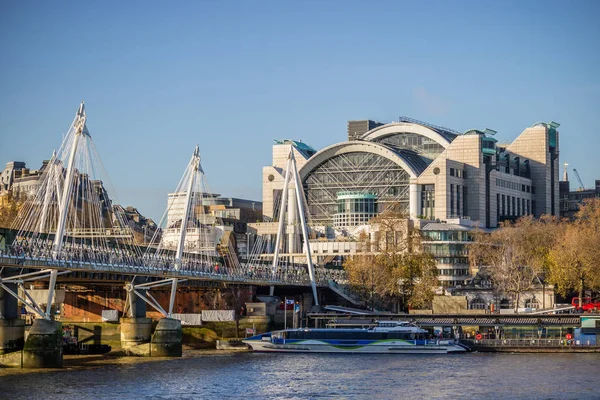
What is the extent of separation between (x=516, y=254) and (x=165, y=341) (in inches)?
2424

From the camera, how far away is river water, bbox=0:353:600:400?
71125 mm

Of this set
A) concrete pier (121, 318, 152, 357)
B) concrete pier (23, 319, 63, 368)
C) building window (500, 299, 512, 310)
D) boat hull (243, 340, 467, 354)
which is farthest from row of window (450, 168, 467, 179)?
concrete pier (23, 319, 63, 368)

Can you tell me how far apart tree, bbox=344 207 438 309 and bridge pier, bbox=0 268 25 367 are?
57.5m

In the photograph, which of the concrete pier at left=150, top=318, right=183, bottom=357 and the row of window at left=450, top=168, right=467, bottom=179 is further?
Answer: the row of window at left=450, top=168, right=467, bottom=179

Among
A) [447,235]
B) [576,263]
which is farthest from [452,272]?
[576,263]

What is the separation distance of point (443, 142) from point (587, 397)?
12976cm

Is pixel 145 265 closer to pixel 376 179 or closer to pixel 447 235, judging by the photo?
pixel 447 235

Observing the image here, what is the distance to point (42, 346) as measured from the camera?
80.6 m

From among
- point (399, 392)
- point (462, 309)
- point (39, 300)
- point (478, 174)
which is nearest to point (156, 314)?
point (39, 300)

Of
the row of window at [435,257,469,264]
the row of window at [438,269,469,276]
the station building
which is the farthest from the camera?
the station building

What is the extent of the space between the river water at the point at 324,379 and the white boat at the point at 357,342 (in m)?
4.78

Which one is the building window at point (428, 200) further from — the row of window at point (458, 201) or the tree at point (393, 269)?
the tree at point (393, 269)

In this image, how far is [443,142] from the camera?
198 m

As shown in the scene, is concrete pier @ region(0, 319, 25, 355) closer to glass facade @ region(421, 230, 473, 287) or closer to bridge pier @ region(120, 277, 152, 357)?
bridge pier @ region(120, 277, 152, 357)
